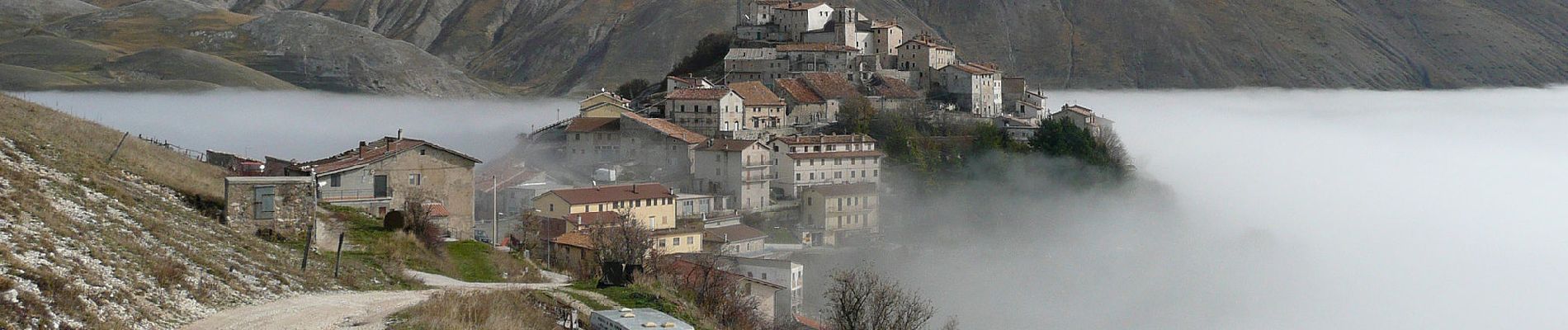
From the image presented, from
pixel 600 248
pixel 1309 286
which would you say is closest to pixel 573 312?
pixel 600 248

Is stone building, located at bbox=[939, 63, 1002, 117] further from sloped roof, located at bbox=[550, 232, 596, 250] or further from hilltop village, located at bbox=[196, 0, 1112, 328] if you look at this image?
sloped roof, located at bbox=[550, 232, 596, 250]

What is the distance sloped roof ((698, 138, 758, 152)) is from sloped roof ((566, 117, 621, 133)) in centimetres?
499

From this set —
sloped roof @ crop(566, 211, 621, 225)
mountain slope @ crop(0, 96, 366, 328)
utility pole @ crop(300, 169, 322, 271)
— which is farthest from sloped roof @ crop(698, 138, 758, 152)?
utility pole @ crop(300, 169, 322, 271)

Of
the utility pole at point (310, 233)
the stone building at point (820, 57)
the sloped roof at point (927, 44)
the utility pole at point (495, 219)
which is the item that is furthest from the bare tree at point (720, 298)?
the sloped roof at point (927, 44)

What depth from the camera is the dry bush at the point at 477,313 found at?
17.5 meters

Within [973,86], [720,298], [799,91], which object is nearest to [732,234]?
[799,91]

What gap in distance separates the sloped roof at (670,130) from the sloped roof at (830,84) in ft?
31.0

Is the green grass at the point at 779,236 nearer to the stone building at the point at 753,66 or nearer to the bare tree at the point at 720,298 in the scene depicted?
the stone building at the point at 753,66

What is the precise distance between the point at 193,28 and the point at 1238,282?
10670cm

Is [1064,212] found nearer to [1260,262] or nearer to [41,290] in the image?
[1260,262]

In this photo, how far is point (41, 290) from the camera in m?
15.3

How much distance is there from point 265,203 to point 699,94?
2239 inches

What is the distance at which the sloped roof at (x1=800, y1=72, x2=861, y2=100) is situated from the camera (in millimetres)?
84500

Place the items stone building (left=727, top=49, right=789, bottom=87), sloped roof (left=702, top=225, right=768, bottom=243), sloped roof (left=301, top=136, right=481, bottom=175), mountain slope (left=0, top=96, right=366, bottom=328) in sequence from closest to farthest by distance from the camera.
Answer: mountain slope (left=0, top=96, right=366, bottom=328) < sloped roof (left=301, top=136, right=481, bottom=175) < sloped roof (left=702, top=225, right=768, bottom=243) < stone building (left=727, top=49, right=789, bottom=87)
